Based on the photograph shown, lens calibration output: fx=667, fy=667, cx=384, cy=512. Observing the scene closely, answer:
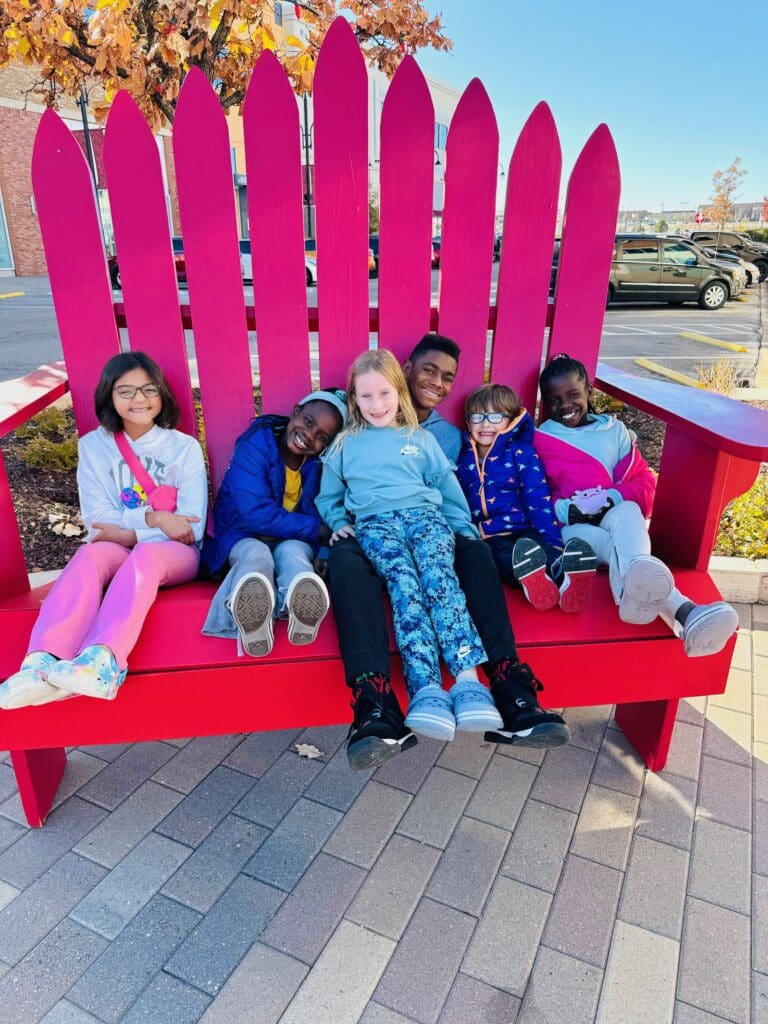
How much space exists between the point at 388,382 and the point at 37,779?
165 cm

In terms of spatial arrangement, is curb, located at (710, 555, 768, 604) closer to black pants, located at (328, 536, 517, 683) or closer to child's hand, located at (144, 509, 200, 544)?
black pants, located at (328, 536, 517, 683)

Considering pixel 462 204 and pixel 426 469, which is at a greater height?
pixel 462 204

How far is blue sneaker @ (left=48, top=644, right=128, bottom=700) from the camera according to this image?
5.14ft

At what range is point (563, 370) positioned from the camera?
2.51m

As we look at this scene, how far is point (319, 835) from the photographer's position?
1975 millimetres

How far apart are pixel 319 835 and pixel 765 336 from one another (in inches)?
463

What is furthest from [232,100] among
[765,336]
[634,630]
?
[765,336]

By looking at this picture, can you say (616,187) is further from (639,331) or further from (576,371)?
(639,331)

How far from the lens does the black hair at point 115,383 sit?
223cm

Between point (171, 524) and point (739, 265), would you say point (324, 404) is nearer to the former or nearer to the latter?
point (171, 524)

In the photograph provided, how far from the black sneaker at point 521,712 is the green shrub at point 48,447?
9.50 ft

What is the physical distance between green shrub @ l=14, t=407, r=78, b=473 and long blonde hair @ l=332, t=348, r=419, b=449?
2.08 meters

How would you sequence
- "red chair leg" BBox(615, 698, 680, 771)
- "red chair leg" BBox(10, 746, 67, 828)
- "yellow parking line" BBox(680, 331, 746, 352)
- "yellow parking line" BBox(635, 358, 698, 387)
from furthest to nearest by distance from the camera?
"yellow parking line" BBox(680, 331, 746, 352) < "yellow parking line" BBox(635, 358, 698, 387) < "red chair leg" BBox(615, 698, 680, 771) < "red chair leg" BBox(10, 746, 67, 828)

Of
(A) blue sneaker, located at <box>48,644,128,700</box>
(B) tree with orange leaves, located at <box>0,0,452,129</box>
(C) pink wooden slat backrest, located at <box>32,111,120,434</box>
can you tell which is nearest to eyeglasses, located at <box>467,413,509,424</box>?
(C) pink wooden slat backrest, located at <box>32,111,120,434</box>
